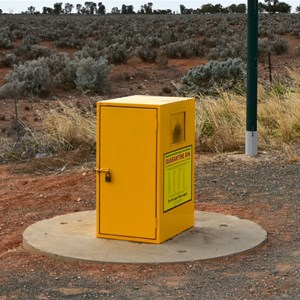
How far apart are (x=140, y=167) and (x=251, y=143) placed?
14.4 ft

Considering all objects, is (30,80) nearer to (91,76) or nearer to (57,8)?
(91,76)

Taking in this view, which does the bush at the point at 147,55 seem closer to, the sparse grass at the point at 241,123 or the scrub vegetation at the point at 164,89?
the scrub vegetation at the point at 164,89

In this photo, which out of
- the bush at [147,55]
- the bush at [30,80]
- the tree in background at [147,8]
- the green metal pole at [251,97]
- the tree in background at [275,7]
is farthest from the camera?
the tree in background at [147,8]

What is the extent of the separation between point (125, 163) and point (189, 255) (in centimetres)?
98

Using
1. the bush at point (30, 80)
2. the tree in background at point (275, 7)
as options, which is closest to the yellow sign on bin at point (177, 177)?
the bush at point (30, 80)

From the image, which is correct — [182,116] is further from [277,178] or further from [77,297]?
[277,178]

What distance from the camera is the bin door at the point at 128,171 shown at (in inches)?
279

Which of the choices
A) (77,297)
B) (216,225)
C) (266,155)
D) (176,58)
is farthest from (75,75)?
(77,297)

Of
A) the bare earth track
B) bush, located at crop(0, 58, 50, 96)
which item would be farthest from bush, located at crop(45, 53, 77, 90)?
the bare earth track

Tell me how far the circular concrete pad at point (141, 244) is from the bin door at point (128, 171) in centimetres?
17

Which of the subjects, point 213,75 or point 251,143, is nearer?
point 251,143

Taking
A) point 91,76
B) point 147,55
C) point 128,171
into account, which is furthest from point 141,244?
point 147,55

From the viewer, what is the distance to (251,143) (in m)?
11.3

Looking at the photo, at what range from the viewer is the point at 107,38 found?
46.8 meters
